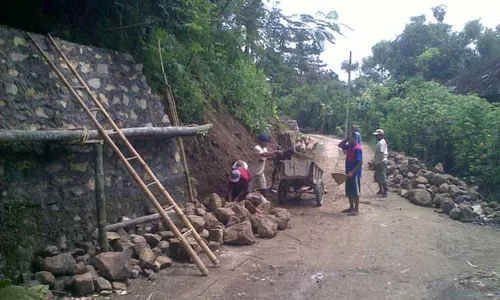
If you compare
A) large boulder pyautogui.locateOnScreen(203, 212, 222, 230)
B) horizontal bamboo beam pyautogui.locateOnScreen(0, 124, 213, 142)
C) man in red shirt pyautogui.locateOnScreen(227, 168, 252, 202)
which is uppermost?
horizontal bamboo beam pyautogui.locateOnScreen(0, 124, 213, 142)

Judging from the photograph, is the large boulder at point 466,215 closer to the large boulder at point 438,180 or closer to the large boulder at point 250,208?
the large boulder at point 438,180

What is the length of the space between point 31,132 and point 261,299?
303 centimetres

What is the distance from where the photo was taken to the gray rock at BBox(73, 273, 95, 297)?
480 centimetres

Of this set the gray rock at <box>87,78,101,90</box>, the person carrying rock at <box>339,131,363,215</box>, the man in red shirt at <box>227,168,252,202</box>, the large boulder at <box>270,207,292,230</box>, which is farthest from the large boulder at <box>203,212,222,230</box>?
the person carrying rock at <box>339,131,363,215</box>

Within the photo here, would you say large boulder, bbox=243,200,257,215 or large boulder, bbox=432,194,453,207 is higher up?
large boulder, bbox=243,200,257,215

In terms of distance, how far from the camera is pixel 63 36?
23.3 ft

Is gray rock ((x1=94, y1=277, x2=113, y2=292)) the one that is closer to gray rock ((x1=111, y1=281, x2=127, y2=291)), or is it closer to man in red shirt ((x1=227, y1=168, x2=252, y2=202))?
gray rock ((x1=111, y1=281, x2=127, y2=291))

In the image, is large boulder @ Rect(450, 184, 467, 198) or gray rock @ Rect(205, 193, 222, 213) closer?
gray rock @ Rect(205, 193, 222, 213)

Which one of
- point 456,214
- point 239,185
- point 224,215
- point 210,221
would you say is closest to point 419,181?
point 456,214

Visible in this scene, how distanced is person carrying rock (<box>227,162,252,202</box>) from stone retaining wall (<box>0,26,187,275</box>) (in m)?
1.87

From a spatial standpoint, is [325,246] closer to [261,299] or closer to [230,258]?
[230,258]

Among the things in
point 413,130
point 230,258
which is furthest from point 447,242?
point 413,130

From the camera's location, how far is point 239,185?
8.77m

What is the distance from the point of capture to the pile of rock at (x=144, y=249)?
193 inches
